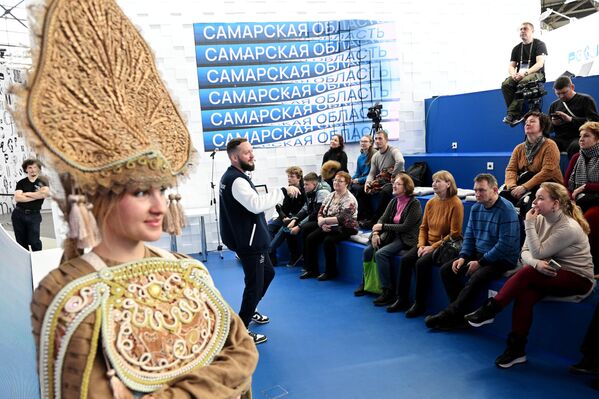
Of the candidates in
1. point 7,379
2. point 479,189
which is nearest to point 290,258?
point 479,189

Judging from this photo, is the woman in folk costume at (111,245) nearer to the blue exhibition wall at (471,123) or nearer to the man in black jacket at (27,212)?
the man in black jacket at (27,212)

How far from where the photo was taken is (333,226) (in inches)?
223

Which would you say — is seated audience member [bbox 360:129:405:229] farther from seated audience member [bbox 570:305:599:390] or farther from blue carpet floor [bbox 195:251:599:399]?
seated audience member [bbox 570:305:599:390]

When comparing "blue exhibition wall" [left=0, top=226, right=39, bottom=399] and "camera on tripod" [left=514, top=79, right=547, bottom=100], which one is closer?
"blue exhibition wall" [left=0, top=226, right=39, bottom=399]

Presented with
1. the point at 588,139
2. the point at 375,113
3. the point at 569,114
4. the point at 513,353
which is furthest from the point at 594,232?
the point at 375,113

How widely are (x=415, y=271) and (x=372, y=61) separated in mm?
4264

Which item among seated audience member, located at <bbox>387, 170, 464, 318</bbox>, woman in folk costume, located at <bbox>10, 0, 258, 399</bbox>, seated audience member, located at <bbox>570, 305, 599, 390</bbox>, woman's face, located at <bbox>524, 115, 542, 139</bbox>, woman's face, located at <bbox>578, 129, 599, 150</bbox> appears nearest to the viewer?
woman in folk costume, located at <bbox>10, 0, 258, 399</bbox>

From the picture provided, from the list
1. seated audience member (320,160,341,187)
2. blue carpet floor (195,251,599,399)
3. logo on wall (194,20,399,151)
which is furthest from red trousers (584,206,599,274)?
logo on wall (194,20,399,151)

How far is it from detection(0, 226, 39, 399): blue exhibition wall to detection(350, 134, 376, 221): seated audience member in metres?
4.86

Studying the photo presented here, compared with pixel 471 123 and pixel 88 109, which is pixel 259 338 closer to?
pixel 88 109

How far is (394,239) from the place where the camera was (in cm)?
487

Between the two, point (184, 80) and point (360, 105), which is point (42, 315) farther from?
point (360, 105)

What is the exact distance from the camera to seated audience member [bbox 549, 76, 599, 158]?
4637 mm

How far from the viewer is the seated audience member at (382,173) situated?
20.0 ft
